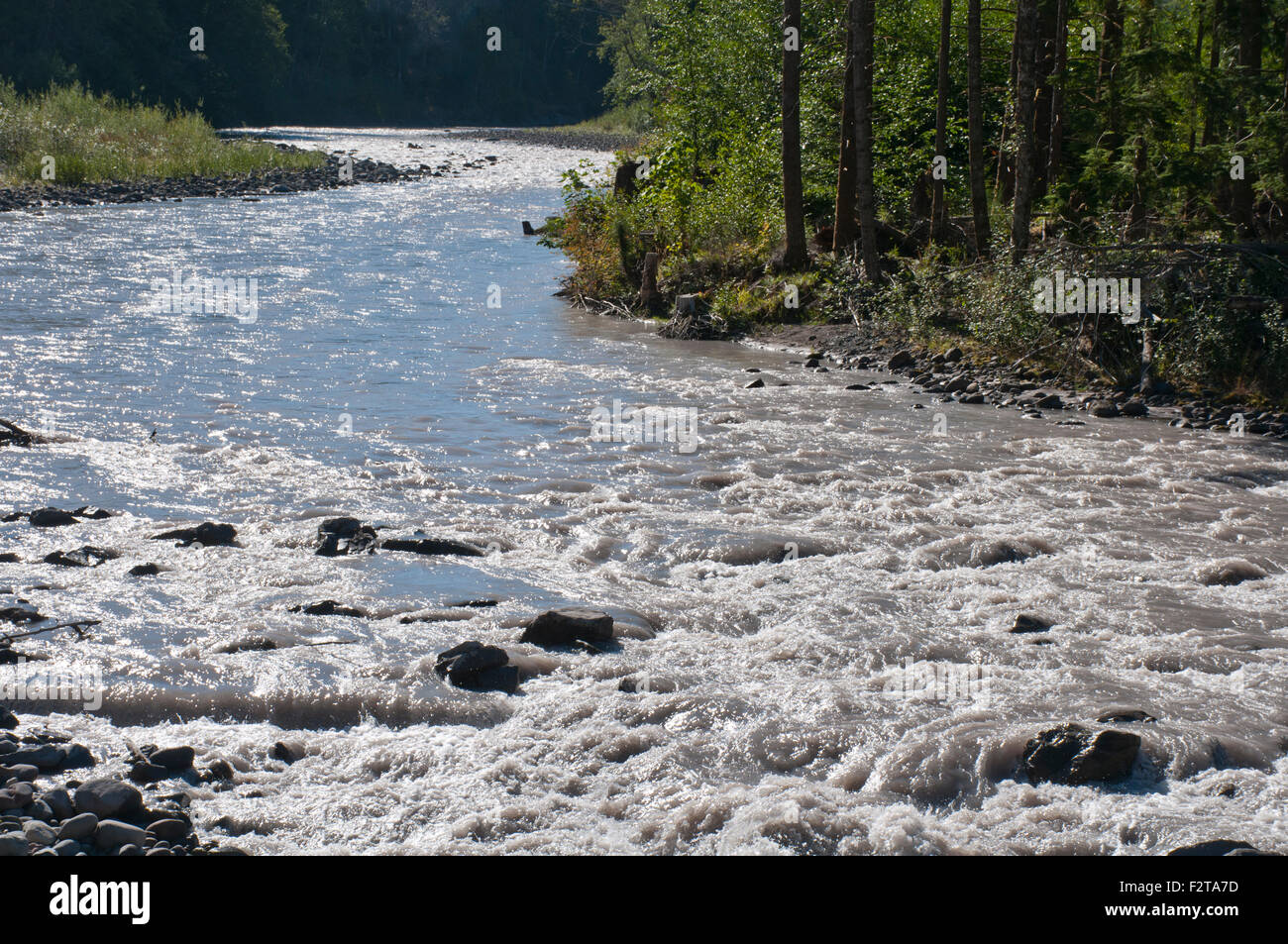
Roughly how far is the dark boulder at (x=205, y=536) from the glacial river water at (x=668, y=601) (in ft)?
0.62

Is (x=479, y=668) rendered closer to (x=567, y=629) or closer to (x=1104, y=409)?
(x=567, y=629)

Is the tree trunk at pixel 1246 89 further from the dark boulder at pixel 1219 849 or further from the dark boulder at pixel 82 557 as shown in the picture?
the dark boulder at pixel 82 557

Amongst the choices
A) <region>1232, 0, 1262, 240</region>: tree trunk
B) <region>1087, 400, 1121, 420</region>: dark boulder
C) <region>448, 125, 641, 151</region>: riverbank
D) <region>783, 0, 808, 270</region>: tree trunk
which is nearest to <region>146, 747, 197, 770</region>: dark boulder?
<region>1087, 400, 1121, 420</region>: dark boulder

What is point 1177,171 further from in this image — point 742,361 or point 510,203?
point 510,203

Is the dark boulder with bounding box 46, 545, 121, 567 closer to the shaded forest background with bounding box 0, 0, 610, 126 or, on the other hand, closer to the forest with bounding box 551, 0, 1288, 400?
the forest with bounding box 551, 0, 1288, 400

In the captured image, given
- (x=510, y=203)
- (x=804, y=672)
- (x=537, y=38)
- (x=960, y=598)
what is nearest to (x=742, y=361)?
(x=960, y=598)

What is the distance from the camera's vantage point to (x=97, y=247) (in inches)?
1089

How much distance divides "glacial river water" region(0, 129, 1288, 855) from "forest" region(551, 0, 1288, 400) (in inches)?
77.7

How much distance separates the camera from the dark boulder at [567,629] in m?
7.23

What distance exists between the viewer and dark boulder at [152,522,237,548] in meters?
8.77
